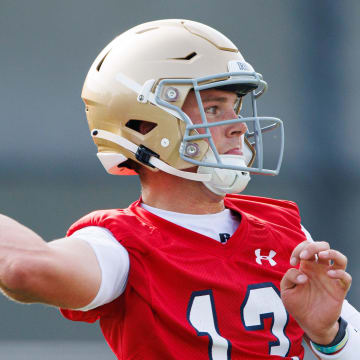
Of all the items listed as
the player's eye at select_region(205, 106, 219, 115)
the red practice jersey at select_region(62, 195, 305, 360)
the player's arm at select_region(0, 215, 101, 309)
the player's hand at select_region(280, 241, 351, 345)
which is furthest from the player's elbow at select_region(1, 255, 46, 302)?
the player's eye at select_region(205, 106, 219, 115)

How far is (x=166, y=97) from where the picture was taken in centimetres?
168

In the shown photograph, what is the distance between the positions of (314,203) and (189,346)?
6.67ft

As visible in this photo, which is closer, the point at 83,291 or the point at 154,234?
the point at 83,291

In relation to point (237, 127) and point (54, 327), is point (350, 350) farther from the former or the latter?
point (54, 327)

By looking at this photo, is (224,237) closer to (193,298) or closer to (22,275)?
(193,298)

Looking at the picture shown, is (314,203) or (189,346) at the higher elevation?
(189,346)

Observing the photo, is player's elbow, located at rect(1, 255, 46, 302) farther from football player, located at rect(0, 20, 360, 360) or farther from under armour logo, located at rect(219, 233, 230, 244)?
under armour logo, located at rect(219, 233, 230, 244)

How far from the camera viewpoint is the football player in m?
1.51

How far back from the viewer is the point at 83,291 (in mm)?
1360

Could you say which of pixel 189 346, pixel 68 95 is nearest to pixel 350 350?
pixel 189 346

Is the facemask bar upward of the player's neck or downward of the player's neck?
upward

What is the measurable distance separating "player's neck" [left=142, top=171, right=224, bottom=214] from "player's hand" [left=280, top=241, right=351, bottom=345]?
0.28 meters

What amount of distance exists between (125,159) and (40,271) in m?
0.54

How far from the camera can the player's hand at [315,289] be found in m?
1.49
